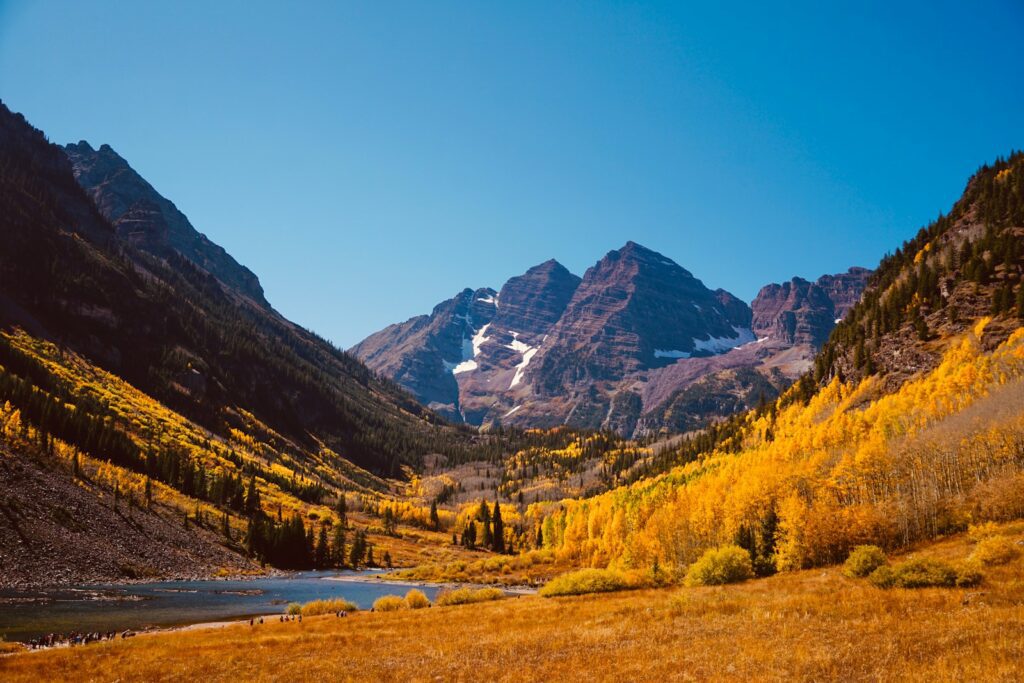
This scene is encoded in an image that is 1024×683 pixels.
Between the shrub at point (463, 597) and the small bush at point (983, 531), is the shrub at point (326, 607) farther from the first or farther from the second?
the small bush at point (983, 531)

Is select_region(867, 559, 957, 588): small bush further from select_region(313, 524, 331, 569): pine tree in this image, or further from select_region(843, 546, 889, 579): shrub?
select_region(313, 524, 331, 569): pine tree

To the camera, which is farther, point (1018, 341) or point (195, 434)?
point (195, 434)

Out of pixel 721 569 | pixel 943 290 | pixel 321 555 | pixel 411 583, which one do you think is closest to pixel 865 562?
pixel 721 569

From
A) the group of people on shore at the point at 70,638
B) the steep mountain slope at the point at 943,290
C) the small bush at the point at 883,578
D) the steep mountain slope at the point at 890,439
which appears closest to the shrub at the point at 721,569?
the steep mountain slope at the point at 890,439

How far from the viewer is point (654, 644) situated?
91.3 ft

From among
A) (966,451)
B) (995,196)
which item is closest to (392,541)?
(966,451)

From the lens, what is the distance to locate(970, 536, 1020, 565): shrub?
36219mm

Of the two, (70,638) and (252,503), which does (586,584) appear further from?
(252,503)

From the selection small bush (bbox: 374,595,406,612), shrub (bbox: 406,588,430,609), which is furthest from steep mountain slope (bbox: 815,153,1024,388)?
small bush (bbox: 374,595,406,612)

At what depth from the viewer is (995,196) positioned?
15075cm

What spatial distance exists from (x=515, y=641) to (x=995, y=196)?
183 meters

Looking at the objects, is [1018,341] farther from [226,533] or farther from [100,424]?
[100,424]

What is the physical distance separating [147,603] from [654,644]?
6839 centimetres

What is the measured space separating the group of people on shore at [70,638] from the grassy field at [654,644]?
23.1ft
